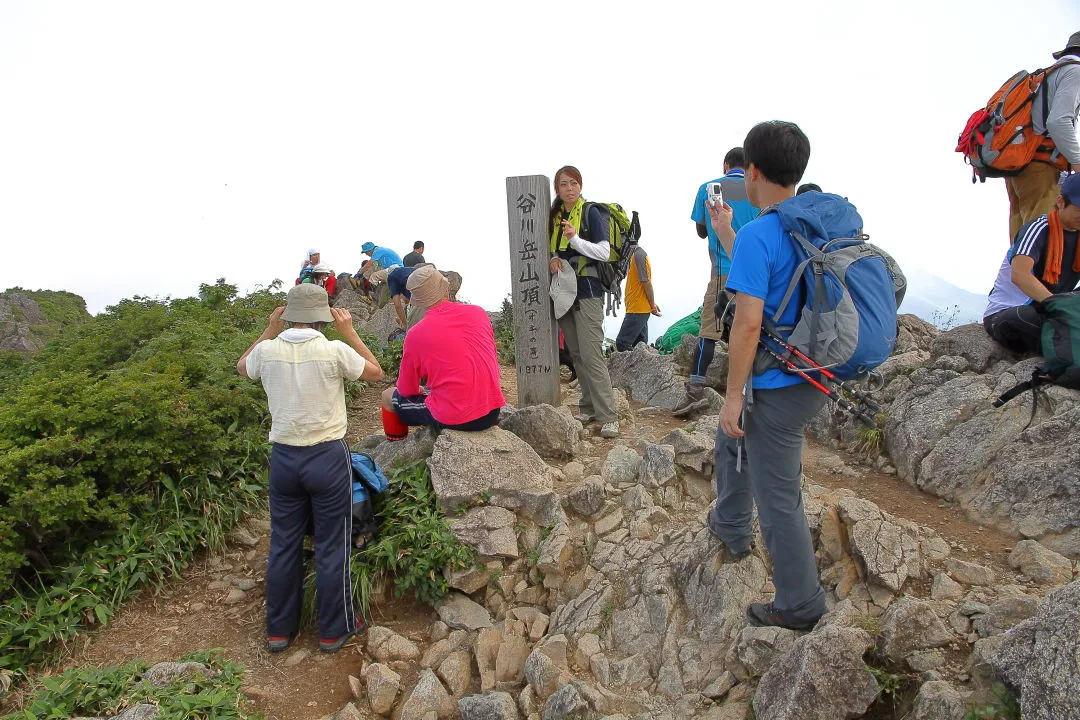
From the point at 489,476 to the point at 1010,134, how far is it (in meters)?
5.49

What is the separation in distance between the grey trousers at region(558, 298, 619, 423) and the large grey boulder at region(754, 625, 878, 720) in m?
3.61

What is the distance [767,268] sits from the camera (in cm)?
281

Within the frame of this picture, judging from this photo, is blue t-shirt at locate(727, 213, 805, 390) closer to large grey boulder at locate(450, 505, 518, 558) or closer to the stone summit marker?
large grey boulder at locate(450, 505, 518, 558)

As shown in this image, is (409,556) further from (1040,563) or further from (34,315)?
(34,315)

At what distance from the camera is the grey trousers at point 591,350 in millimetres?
6230

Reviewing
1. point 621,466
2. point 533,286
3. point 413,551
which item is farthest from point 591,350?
point 413,551

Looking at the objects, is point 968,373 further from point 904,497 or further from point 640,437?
point 640,437

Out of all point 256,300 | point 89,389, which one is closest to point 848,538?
point 89,389

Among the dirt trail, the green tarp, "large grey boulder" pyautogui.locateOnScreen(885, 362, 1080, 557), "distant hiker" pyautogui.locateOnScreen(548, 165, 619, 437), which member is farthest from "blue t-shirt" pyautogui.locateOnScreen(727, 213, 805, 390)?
the green tarp

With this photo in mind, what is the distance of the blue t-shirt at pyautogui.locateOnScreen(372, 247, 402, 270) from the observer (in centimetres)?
1360

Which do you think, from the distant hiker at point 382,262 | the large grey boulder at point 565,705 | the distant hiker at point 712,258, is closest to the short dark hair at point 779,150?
the distant hiker at point 712,258

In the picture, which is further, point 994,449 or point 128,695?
point 994,449

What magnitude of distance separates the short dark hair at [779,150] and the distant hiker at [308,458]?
2747 millimetres

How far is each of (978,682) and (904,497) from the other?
100 inches
